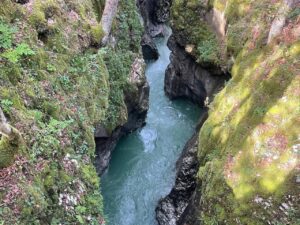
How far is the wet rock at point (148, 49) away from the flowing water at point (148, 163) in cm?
492

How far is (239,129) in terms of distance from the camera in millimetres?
11906

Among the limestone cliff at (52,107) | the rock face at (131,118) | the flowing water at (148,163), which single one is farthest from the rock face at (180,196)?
the limestone cliff at (52,107)

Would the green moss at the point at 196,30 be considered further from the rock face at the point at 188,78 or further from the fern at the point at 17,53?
the fern at the point at 17,53

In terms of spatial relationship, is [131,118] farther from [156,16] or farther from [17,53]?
[156,16]

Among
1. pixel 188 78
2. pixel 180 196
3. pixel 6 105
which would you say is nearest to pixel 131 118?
pixel 188 78

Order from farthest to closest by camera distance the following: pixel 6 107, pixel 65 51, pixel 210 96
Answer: pixel 210 96 → pixel 65 51 → pixel 6 107

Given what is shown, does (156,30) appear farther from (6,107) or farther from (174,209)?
(6,107)

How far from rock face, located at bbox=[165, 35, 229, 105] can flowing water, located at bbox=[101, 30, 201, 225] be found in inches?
29.9

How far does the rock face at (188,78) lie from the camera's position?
19.9 m

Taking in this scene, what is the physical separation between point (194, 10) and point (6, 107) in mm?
15432

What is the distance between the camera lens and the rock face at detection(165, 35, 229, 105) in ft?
65.3

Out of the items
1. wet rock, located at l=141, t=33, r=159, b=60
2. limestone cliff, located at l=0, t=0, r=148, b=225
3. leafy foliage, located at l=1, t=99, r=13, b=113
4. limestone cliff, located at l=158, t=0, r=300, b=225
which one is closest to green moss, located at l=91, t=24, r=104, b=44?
limestone cliff, located at l=0, t=0, r=148, b=225

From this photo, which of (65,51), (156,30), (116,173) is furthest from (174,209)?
(156,30)

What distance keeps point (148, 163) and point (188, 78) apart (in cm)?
656
